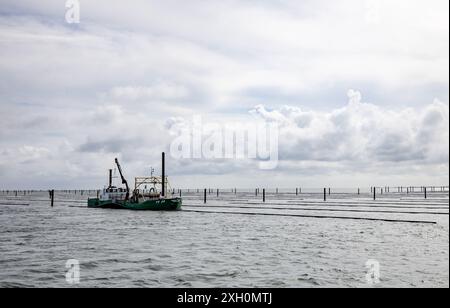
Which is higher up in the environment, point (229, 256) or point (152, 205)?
point (152, 205)

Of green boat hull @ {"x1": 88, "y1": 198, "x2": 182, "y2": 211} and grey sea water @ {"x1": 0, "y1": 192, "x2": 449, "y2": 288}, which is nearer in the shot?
grey sea water @ {"x1": 0, "y1": 192, "x2": 449, "y2": 288}

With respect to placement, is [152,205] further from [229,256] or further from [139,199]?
[229,256]

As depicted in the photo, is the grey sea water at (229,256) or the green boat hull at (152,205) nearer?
the grey sea water at (229,256)

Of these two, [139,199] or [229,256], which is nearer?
[229,256]

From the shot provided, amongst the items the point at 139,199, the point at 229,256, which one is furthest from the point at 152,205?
the point at 229,256

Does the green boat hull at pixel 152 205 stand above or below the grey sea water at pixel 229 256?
above

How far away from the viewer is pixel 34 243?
91.9ft

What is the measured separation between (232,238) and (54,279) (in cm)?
1417

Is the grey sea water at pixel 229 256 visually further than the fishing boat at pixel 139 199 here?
No

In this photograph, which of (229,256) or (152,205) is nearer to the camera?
(229,256)

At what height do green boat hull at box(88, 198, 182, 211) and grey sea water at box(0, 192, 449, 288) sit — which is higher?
green boat hull at box(88, 198, 182, 211)

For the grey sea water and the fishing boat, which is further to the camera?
the fishing boat
